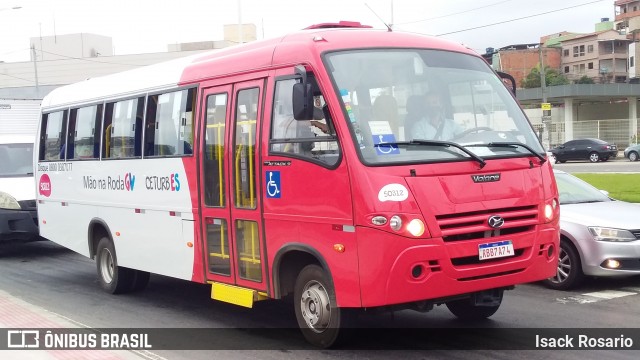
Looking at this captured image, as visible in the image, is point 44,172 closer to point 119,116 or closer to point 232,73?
point 119,116

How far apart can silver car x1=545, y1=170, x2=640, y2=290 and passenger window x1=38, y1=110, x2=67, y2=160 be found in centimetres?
762

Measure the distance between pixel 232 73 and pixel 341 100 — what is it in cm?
180

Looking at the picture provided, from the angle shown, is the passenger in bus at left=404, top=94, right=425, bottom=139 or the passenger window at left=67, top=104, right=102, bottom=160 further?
the passenger window at left=67, top=104, right=102, bottom=160

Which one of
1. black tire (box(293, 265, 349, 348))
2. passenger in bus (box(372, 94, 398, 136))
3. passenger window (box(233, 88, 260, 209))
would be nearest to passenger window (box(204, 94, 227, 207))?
passenger window (box(233, 88, 260, 209))

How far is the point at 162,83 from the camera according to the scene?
357 inches

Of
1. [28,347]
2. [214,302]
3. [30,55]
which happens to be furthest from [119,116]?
[30,55]

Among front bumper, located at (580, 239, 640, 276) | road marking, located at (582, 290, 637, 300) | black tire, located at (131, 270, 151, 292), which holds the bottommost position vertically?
road marking, located at (582, 290, 637, 300)

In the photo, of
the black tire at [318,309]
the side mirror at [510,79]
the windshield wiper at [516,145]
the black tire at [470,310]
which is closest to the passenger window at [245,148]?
the black tire at [318,309]

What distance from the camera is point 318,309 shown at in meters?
6.60

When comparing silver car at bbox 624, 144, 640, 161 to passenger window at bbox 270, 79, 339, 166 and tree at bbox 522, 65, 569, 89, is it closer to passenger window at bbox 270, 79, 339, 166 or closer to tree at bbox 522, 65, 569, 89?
passenger window at bbox 270, 79, 339, 166

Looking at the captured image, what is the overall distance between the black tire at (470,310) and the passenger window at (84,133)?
559 centimetres

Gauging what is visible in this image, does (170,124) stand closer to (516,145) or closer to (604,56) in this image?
(516,145)

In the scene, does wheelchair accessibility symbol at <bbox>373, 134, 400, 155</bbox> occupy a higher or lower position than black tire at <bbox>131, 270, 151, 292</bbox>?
higher

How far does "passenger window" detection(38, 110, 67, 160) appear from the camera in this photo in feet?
38.3
